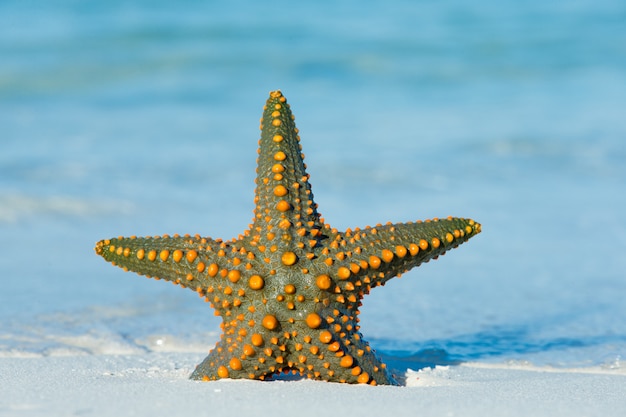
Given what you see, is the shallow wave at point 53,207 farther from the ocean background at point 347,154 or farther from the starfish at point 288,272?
the starfish at point 288,272

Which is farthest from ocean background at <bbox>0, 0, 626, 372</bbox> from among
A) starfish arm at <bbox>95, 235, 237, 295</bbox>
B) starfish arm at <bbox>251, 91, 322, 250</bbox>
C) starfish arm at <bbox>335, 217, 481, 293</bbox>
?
starfish arm at <bbox>251, 91, 322, 250</bbox>

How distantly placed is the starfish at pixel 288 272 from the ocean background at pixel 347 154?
1.18 m

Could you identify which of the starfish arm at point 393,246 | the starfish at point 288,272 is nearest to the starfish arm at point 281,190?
the starfish at point 288,272

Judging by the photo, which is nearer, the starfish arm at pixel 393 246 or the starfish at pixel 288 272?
the starfish at pixel 288 272

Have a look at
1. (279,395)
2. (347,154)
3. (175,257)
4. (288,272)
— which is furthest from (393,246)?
(347,154)

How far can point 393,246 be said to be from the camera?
3.77 meters

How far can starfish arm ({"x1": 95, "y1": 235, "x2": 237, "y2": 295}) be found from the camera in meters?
3.70

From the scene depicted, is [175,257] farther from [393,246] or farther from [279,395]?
[393,246]

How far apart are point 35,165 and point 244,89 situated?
7397 mm

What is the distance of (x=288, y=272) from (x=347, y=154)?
9014mm

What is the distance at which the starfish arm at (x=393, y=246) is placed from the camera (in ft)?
12.1

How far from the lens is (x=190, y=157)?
39.8ft

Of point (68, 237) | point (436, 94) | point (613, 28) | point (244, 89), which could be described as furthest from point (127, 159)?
point (613, 28)

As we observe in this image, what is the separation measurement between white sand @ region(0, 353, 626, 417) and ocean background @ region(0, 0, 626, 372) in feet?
2.75
